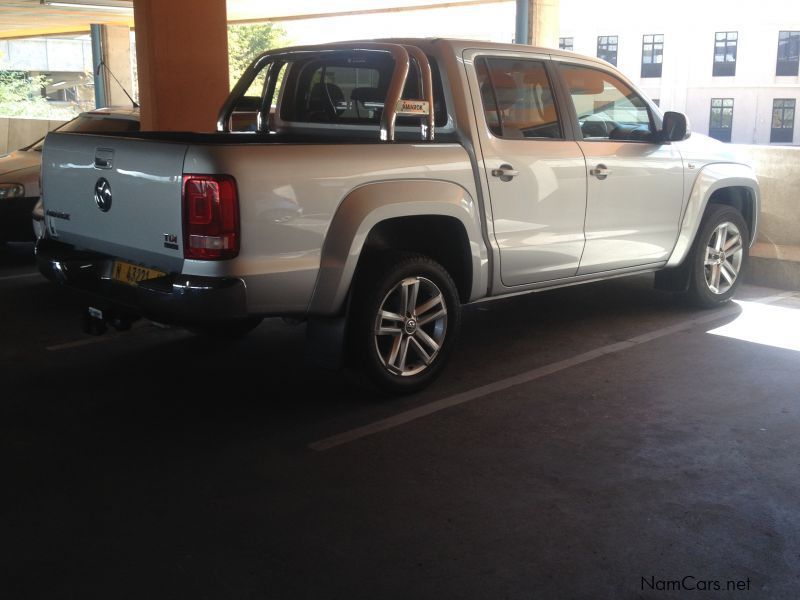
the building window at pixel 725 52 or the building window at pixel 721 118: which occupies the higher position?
the building window at pixel 725 52

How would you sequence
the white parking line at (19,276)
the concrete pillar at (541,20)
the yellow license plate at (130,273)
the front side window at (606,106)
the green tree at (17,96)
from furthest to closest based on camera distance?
the green tree at (17,96) < the concrete pillar at (541,20) < the white parking line at (19,276) < the front side window at (606,106) < the yellow license plate at (130,273)

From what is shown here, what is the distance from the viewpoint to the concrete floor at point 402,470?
3311mm

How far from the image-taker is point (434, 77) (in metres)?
5.45

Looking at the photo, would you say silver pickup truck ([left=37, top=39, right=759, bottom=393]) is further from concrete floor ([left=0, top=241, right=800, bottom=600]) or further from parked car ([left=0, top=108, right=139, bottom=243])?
parked car ([left=0, top=108, right=139, bottom=243])

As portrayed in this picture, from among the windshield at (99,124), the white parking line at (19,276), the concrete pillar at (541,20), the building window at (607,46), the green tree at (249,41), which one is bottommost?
the white parking line at (19,276)

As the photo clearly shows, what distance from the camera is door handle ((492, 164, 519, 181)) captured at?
5.42 m

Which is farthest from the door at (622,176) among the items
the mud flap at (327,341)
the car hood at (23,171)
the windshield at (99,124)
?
the car hood at (23,171)

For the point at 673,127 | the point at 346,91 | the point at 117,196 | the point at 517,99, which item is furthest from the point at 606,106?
the point at 117,196

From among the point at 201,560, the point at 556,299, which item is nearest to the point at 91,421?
the point at 201,560

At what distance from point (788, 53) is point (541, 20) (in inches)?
1586

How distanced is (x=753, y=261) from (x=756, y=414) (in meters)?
3.99

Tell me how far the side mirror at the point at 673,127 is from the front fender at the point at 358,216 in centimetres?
217

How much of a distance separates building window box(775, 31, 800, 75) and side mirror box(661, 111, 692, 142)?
44.4 metres

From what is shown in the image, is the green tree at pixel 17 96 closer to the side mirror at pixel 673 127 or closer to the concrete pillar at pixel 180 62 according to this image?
the concrete pillar at pixel 180 62
